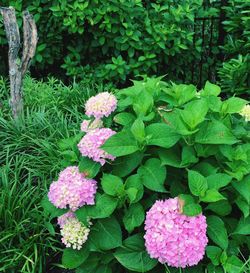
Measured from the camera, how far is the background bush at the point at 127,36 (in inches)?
195

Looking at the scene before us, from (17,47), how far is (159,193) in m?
2.22

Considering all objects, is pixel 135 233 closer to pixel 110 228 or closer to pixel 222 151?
pixel 110 228

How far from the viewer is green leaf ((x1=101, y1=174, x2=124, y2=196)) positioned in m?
2.17

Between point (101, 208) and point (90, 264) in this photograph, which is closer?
point (101, 208)

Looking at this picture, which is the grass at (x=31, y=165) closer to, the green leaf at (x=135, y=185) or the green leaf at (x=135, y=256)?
the green leaf at (x=135, y=256)

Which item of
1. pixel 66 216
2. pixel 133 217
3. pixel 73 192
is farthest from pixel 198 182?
pixel 66 216

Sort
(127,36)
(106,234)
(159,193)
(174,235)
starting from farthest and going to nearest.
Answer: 1. (127,36)
2. (159,193)
3. (106,234)
4. (174,235)

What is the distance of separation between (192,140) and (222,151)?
16cm

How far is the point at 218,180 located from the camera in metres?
2.14

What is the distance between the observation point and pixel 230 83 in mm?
4562

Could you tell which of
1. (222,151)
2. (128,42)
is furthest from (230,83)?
(222,151)

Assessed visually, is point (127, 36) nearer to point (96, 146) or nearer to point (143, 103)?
point (143, 103)

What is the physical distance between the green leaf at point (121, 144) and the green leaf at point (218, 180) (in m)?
0.36

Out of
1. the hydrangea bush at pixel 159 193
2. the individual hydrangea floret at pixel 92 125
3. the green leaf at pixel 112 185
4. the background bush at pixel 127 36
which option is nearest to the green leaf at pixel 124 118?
the hydrangea bush at pixel 159 193
